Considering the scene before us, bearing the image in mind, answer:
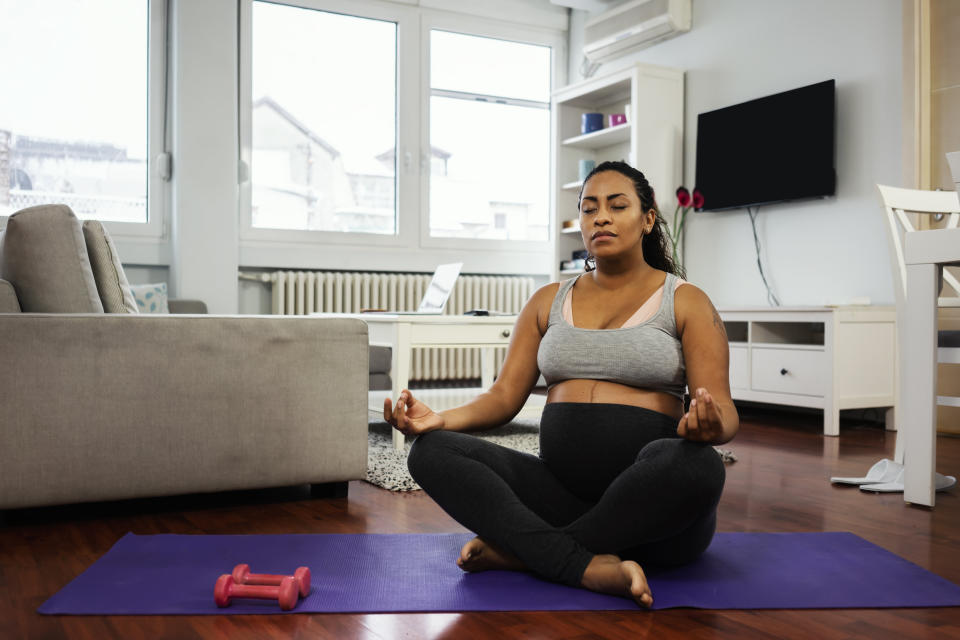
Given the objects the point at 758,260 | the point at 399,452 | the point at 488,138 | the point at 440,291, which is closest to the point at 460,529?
the point at 399,452

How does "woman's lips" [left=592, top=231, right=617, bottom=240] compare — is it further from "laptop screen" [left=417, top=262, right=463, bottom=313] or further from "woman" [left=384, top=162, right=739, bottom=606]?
"laptop screen" [left=417, top=262, right=463, bottom=313]

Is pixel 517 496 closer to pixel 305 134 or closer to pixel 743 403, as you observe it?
pixel 743 403

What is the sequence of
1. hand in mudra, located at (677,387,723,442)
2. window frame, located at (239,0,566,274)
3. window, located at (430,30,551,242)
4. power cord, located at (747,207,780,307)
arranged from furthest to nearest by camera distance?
window, located at (430,30,551,242) → window frame, located at (239,0,566,274) → power cord, located at (747,207,780,307) → hand in mudra, located at (677,387,723,442)

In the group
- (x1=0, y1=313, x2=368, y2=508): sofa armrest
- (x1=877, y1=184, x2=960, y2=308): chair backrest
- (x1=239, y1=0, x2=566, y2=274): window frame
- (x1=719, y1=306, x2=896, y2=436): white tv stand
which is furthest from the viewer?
(x1=239, y1=0, x2=566, y2=274): window frame

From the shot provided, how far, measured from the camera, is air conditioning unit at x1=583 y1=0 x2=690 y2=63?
4.87 meters

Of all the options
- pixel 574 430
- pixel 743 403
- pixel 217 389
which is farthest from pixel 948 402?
pixel 743 403

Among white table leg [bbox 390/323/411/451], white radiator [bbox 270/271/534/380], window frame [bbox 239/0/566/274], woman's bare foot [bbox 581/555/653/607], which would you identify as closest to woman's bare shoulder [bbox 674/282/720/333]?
woman's bare foot [bbox 581/555/653/607]

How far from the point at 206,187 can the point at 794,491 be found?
143 inches

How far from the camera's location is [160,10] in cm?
480

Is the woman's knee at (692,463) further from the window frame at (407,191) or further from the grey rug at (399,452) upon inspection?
the window frame at (407,191)

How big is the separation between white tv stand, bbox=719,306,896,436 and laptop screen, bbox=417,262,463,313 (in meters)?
1.37

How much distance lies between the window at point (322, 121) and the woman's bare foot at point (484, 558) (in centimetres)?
397

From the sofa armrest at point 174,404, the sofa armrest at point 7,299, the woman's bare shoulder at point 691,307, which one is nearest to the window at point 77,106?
the sofa armrest at point 7,299

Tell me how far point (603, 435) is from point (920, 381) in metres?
1.08
